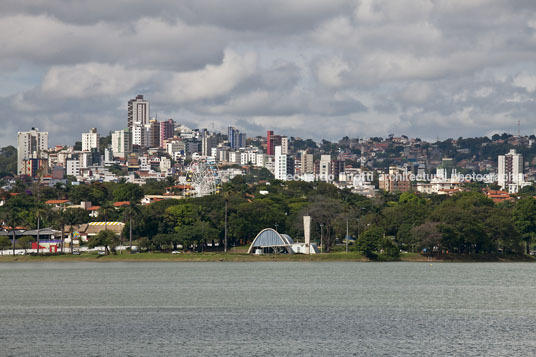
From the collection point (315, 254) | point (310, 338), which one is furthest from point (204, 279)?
point (310, 338)

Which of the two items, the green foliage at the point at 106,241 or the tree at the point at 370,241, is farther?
the green foliage at the point at 106,241

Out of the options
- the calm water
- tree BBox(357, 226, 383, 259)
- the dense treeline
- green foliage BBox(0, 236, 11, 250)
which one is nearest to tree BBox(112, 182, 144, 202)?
the dense treeline

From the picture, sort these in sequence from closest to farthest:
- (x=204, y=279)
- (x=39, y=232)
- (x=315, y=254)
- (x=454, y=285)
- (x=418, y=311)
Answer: (x=418, y=311)
(x=454, y=285)
(x=204, y=279)
(x=315, y=254)
(x=39, y=232)

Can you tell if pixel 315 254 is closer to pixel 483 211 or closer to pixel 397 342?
pixel 483 211

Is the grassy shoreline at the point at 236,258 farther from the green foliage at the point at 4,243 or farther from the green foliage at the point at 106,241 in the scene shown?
the green foliage at the point at 4,243

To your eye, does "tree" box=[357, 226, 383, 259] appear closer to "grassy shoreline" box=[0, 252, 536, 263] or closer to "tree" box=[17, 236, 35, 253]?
"grassy shoreline" box=[0, 252, 536, 263]

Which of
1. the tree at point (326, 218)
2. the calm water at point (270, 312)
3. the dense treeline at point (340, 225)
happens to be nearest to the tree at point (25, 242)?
the dense treeline at point (340, 225)
